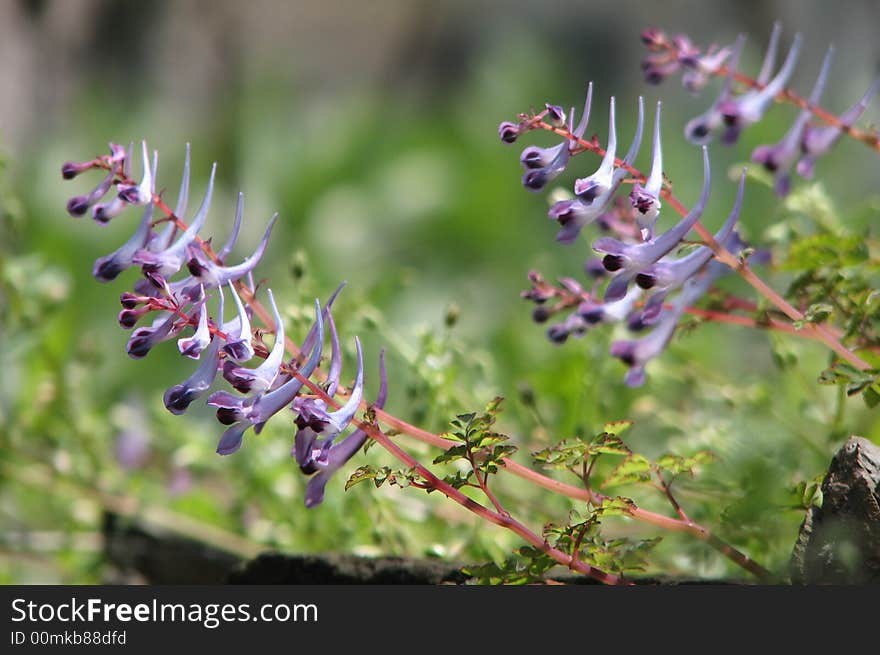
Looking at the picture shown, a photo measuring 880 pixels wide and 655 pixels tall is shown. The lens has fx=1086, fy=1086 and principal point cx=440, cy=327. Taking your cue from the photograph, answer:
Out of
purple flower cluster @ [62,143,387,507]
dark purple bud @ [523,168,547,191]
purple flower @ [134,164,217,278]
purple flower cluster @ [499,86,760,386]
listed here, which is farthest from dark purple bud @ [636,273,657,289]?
purple flower @ [134,164,217,278]

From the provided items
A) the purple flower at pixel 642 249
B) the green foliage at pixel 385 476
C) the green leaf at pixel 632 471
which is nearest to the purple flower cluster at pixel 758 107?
the purple flower at pixel 642 249

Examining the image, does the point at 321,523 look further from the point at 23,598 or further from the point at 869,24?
the point at 869,24

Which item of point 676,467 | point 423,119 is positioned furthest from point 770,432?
point 423,119

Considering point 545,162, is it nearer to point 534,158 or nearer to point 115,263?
point 534,158

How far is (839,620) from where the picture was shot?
78 centimetres

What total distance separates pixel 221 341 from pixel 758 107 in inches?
17.9

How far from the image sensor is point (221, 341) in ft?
2.57

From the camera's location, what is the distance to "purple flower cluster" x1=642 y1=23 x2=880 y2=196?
0.86 m

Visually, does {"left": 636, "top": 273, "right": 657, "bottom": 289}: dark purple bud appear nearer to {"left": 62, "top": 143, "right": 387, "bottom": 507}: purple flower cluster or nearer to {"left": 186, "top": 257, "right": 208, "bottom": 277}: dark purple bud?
{"left": 62, "top": 143, "right": 387, "bottom": 507}: purple flower cluster

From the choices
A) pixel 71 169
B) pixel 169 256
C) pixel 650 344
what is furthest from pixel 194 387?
pixel 650 344

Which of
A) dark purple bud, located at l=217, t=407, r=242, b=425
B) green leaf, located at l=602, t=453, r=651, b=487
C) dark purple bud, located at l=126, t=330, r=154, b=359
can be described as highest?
dark purple bud, located at l=126, t=330, r=154, b=359

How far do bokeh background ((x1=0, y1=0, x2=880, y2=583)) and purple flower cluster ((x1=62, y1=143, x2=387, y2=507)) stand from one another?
31cm

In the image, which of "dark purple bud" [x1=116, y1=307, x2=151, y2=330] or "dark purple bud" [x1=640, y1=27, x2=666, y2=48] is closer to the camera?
"dark purple bud" [x1=116, y1=307, x2=151, y2=330]

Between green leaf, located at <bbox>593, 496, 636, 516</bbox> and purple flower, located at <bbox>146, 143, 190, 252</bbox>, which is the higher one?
purple flower, located at <bbox>146, 143, 190, 252</bbox>
